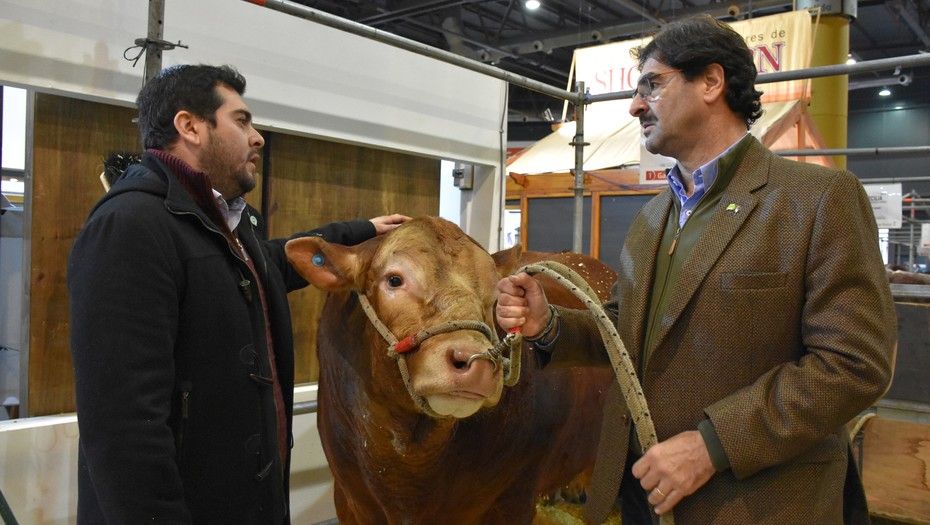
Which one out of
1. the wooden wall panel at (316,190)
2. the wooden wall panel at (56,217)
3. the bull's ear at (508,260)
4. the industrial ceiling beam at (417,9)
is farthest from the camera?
the industrial ceiling beam at (417,9)

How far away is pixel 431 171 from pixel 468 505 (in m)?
2.50

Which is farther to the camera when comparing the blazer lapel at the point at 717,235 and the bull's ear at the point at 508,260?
the bull's ear at the point at 508,260

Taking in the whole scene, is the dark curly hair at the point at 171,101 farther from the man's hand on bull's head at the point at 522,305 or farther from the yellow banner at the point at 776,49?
the yellow banner at the point at 776,49

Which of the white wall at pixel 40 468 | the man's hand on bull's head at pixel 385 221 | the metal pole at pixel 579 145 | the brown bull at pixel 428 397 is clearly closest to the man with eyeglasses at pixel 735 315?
the brown bull at pixel 428 397

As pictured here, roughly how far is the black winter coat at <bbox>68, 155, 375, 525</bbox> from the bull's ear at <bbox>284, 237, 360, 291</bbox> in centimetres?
35

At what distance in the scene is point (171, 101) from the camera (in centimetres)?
206

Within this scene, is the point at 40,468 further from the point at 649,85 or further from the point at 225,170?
the point at 649,85

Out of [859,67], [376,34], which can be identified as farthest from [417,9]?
[859,67]

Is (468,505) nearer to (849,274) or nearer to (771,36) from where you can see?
(849,274)

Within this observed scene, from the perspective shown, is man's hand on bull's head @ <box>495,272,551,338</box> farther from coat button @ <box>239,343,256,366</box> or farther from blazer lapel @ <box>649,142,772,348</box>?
coat button @ <box>239,343,256,366</box>

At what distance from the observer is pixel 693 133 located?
1.85 m

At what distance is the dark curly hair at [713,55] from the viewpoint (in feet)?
5.99

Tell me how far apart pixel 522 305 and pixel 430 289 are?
0.38 meters

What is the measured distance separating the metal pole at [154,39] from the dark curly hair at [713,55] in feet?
6.21
